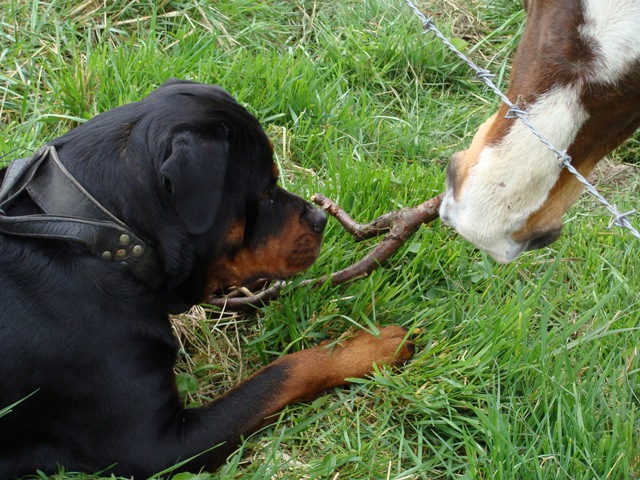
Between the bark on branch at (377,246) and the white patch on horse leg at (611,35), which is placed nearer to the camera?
the white patch on horse leg at (611,35)

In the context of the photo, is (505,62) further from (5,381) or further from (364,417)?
(5,381)

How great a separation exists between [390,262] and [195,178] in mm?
1121

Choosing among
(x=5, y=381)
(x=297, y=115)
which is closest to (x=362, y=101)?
(x=297, y=115)

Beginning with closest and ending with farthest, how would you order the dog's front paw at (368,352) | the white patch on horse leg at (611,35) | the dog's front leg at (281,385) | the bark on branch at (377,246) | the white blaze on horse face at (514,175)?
1. the white patch on horse leg at (611,35)
2. the white blaze on horse face at (514,175)
3. the dog's front leg at (281,385)
4. the dog's front paw at (368,352)
5. the bark on branch at (377,246)

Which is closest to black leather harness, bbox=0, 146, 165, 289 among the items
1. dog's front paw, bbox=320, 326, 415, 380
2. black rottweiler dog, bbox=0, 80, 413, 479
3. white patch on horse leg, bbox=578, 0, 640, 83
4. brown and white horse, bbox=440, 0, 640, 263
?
black rottweiler dog, bbox=0, 80, 413, 479

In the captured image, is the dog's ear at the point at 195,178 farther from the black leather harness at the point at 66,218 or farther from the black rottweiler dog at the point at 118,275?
the black leather harness at the point at 66,218

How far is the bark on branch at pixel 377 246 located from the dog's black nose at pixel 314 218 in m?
0.25

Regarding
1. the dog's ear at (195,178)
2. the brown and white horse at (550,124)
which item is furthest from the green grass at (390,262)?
the dog's ear at (195,178)

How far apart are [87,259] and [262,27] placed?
2501 mm

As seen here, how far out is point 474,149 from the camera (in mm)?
2461

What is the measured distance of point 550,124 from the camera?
2.27 m

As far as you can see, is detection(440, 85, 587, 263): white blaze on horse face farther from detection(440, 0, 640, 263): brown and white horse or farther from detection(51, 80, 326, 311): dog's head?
detection(51, 80, 326, 311): dog's head

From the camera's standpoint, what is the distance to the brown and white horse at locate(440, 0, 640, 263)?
2195 millimetres

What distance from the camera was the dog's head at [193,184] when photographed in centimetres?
240
